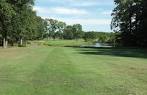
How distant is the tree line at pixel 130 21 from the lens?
290 feet

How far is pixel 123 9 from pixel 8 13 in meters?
46.6

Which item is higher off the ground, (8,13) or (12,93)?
(8,13)

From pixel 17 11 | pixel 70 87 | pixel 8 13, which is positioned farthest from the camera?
pixel 17 11

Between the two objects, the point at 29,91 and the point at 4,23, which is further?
the point at 4,23

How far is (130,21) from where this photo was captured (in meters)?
98.8

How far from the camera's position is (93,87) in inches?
600

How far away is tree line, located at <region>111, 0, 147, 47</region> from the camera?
88.3 m

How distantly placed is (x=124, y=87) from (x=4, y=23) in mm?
55049

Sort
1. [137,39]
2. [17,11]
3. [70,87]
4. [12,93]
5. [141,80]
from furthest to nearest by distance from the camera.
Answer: [137,39] → [17,11] → [141,80] → [70,87] → [12,93]

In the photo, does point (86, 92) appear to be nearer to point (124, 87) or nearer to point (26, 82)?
point (124, 87)

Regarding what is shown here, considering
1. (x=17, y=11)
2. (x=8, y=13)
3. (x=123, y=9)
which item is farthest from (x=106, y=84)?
(x=123, y=9)

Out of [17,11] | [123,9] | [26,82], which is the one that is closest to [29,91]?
[26,82]

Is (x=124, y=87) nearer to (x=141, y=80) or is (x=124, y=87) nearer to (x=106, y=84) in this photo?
(x=106, y=84)

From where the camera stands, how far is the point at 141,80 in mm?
17625
